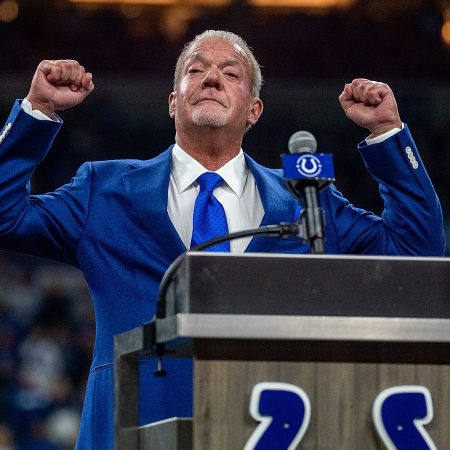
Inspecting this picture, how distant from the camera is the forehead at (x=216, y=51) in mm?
2455

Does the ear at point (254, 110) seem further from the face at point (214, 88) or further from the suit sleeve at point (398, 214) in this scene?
the suit sleeve at point (398, 214)

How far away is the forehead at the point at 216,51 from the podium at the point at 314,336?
3.43ft

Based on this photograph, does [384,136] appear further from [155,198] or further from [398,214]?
[155,198]

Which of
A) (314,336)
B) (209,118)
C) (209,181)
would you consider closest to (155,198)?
(209,181)

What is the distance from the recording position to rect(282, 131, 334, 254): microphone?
1.60 m

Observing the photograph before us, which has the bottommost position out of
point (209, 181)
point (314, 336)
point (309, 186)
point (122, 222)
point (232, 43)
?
point (314, 336)

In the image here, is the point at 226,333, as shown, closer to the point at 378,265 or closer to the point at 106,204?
the point at 378,265

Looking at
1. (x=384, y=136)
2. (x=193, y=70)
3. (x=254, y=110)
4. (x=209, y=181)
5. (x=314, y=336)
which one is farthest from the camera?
(x=254, y=110)

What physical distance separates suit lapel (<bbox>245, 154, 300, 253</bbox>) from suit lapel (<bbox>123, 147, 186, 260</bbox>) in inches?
5.9

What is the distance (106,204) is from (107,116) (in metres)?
5.98

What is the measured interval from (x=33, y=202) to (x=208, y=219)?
0.35 m

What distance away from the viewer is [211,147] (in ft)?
8.08

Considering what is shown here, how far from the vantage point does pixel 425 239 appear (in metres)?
2.26

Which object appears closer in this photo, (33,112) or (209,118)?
(33,112)
